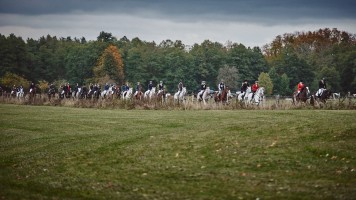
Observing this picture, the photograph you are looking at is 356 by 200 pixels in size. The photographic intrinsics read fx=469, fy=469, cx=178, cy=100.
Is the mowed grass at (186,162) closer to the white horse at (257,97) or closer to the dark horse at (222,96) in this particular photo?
the white horse at (257,97)

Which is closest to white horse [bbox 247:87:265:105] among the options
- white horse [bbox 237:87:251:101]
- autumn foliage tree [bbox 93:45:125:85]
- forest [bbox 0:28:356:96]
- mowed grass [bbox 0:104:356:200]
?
white horse [bbox 237:87:251:101]

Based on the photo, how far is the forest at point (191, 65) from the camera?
3821 inches

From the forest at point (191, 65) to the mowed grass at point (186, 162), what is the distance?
75.8m

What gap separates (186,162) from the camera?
1412 cm

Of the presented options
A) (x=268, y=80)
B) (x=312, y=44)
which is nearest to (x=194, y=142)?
(x=268, y=80)

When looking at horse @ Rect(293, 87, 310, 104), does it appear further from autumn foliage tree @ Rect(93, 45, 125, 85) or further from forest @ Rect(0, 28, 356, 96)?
autumn foliage tree @ Rect(93, 45, 125, 85)

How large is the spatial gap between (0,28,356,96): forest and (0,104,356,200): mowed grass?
75.8 meters

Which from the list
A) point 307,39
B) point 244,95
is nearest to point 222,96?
point 244,95

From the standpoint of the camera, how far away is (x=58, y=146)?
1795cm

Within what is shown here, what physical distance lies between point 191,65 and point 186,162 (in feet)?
309

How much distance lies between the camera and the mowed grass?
11.1 m

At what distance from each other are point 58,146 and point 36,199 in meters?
7.37

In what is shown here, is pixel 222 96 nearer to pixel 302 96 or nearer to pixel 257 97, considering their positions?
pixel 257 97

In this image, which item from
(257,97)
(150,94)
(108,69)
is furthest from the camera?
(108,69)
